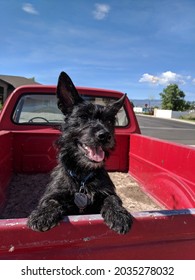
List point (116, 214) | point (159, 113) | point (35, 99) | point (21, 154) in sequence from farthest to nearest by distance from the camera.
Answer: point (159, 113) → point (35, 99) → point (21, 154) → point (116, 214)

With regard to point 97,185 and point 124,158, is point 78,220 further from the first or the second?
point 124,158

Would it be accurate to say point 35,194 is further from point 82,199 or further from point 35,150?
point 82,199

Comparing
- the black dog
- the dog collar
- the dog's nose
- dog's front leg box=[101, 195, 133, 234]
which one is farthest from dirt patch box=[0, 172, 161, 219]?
dog's front leg box=[101, 195, 133, 234]

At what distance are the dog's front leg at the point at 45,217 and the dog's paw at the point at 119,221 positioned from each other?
27 cm

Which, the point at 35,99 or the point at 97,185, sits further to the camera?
the point at 35,99

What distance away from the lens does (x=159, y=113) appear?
236 ft

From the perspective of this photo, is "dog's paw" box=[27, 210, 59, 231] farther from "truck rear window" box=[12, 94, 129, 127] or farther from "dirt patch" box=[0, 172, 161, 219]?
"truck rear window" box=[12, 94, 129, 127]

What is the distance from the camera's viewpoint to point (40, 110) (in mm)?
5344

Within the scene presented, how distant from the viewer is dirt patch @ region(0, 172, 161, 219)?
12.3ft

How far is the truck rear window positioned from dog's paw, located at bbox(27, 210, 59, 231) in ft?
10.9

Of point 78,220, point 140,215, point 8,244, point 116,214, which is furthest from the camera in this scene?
point 116,214

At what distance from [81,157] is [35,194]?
1.78 metres

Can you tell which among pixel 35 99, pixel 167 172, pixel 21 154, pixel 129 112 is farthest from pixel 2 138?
pixel 129 112
